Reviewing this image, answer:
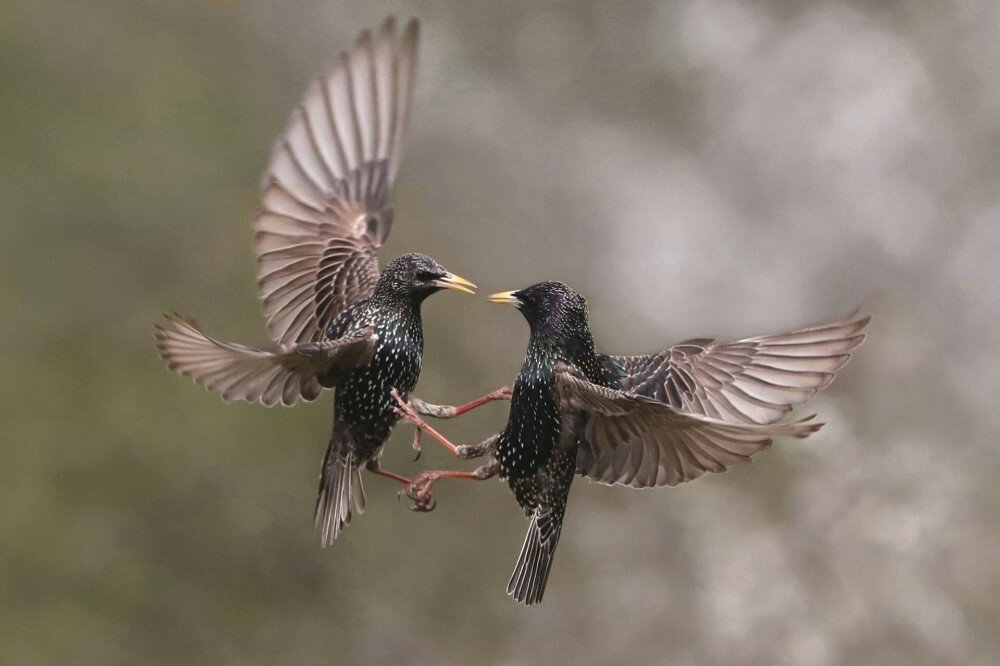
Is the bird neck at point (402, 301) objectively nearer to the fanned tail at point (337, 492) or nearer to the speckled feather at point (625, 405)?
the speckled feather at point (625, 405)

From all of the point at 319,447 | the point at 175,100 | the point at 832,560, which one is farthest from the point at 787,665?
the point at 175,100

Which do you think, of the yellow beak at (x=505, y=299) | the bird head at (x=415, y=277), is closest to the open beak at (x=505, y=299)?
the yellow beak at (x=505, y=299)

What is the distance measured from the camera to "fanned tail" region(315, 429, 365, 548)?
3.05m

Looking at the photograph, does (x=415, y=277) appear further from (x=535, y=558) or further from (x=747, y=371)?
(x=747, y=371)

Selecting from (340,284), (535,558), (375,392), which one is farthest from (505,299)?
(340,284)

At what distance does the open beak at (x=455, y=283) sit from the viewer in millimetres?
2518

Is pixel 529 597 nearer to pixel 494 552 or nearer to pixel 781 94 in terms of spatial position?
pixel 494 552

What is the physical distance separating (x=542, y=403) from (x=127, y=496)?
485cm

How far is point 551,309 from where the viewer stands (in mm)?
2674

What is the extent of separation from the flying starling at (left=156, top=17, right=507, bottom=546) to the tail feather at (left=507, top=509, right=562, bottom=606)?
325mm

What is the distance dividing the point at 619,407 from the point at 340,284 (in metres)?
1.06

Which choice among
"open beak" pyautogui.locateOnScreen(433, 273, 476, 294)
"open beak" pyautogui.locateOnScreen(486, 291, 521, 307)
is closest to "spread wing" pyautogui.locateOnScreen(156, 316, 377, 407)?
"open beak" pyautogui.locateOnScreen(433, 273, 476, 294)

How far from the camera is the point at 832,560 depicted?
7.50 m

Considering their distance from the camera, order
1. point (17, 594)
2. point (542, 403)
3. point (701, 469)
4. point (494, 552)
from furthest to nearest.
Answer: point (494, 552)
point (17, 594)
point (701, 469)
point (542, 403)
